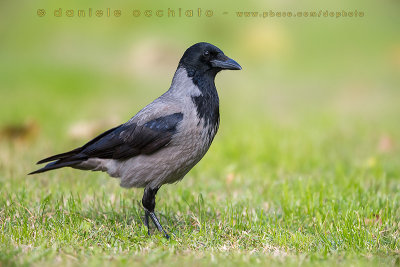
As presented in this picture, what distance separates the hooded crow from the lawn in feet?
1.23

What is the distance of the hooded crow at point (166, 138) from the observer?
4414mm

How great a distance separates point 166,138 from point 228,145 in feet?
10.4

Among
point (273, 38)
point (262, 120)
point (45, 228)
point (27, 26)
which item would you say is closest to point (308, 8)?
point (273, 38)

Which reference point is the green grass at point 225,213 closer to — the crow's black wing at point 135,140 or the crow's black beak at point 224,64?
the crow's black wing at point 135,140

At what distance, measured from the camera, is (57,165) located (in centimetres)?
470

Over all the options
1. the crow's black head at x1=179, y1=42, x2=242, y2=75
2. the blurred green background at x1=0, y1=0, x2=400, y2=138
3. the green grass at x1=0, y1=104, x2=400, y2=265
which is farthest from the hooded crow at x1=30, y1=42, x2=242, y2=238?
the blurred green background at x1=0, y1=0, x2=400, y2=138

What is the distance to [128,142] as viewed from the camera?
4.59 meters

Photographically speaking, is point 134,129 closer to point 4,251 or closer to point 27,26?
point 4,251

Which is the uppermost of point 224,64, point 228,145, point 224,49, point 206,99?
point 224,49

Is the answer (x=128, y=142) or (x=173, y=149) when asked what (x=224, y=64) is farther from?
(x=128, y=142)

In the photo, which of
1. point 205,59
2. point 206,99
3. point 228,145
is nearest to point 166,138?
point 206,99

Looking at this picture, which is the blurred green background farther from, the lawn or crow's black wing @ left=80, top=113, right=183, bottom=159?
crow's black wing @ left=80, top=113, right=183, bottom=159

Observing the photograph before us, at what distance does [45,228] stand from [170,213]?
1166mm

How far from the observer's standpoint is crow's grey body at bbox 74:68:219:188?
4398 mm
